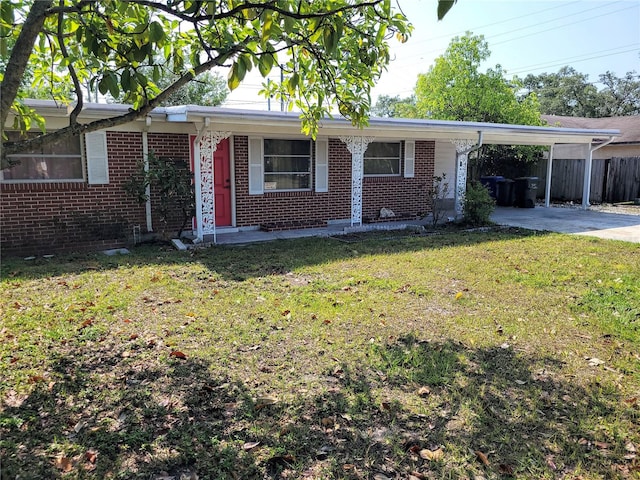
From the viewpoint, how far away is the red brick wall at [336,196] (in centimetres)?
1119

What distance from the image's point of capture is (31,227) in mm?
8969

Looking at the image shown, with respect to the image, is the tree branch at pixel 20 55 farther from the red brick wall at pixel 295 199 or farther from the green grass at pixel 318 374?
the red brick wall at pixel 295 199

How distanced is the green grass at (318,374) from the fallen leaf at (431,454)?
Result: 23mm

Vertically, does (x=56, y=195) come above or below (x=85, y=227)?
above

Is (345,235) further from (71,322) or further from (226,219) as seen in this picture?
(71,322)

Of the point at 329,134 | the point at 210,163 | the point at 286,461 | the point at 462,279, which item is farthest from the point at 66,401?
the point at 329,134

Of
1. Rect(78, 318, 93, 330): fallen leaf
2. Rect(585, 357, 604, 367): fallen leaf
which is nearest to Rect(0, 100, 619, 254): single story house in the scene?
Rect(78, 318, 93, 330): fallen leaf

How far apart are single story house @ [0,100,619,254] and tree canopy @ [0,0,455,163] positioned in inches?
140

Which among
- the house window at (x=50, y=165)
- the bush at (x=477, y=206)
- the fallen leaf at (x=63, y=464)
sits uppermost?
the house window at (x=50, y=165)

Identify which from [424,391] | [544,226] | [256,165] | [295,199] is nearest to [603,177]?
[544,226]

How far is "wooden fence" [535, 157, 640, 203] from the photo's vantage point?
1895 centimetres

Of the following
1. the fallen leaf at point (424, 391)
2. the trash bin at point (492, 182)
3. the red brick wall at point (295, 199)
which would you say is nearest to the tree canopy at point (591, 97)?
the trash bin at point (492, 182)

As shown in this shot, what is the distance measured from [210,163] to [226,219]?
1914 mm

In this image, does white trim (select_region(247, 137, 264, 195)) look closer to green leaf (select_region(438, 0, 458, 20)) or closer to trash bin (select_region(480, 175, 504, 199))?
green leaf (select_region(438, 0, 458, 20))
